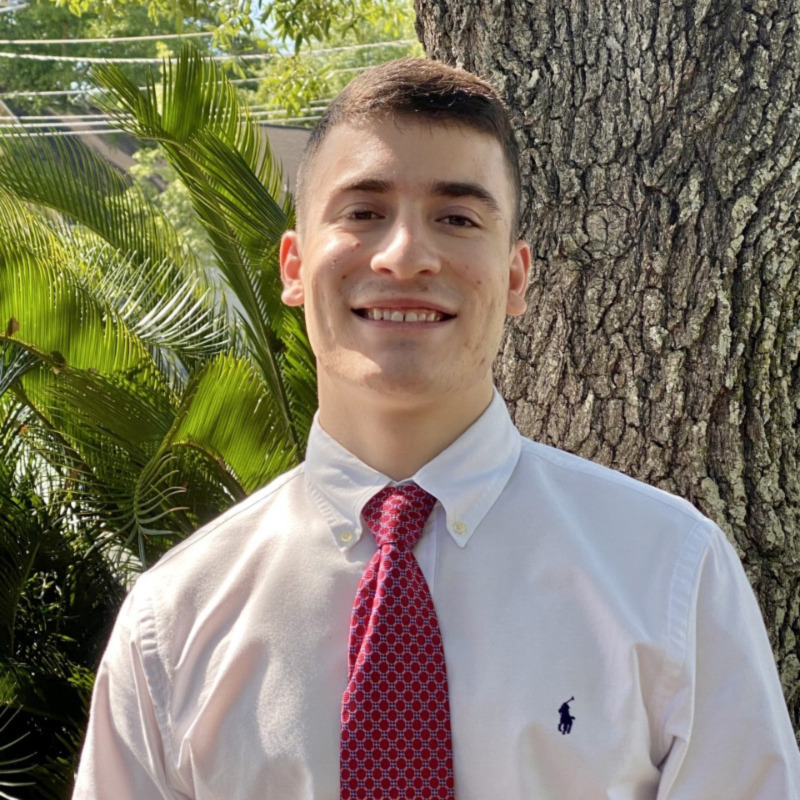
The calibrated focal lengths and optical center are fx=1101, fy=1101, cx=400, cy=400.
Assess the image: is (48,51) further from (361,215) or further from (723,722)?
(723,722)

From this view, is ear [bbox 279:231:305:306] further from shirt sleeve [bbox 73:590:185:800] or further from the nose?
shirt sleeve [bbox 73:590:185:800]

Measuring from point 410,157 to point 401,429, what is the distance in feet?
1.43

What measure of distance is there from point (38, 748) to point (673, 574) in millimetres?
3176

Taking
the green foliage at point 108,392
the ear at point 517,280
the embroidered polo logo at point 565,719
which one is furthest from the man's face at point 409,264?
the green foliage at point 108,392

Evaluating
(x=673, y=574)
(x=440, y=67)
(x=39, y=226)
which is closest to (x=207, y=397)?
(x=39, y=226)

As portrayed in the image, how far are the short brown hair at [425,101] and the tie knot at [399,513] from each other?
0.50 m

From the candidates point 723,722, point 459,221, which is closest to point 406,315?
point 459,221

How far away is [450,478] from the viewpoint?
178 centimetres

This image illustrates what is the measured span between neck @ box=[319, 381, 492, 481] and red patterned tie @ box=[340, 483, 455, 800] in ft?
0.44

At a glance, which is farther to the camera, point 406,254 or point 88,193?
point 88,193

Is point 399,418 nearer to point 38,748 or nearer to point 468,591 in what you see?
point 468,591

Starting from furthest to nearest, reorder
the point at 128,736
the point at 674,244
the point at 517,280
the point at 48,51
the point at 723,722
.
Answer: the point at 48,51 < the point at 674,244 < the point at 517,280 < the point at 128,736 < the point at 723,722

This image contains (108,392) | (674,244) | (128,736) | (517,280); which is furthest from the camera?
(108,392)

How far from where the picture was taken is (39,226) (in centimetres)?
432
